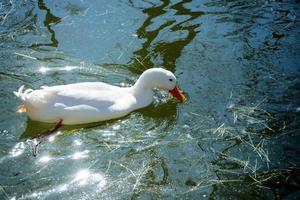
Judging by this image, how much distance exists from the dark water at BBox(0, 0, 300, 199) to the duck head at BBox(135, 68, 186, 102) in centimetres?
21

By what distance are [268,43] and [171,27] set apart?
1.69 m

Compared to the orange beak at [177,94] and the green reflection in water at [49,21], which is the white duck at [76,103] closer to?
the orange beak at [177,94]

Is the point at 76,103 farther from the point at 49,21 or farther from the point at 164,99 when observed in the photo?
the point at 49,21

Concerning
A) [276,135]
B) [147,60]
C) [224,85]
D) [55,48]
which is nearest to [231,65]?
[224,85]

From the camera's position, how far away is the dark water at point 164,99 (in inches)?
204

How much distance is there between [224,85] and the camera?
23.2 feet

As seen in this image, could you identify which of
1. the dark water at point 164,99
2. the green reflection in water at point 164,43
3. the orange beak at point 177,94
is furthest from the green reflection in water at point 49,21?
the orange beak at point 177,94

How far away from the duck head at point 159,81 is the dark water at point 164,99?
0.68ft

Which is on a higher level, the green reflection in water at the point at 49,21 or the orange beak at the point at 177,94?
the green reflection in water at the point at 49,21

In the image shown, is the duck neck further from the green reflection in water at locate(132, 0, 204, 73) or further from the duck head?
the green reflection in water at locate(132, 0, 204, 73)

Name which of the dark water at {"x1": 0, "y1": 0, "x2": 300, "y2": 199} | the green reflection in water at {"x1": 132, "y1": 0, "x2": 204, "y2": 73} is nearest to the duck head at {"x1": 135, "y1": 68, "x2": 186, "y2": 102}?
the dark water at {"x1": 0, "y1": 0, "x2": 300, "y2": 199}

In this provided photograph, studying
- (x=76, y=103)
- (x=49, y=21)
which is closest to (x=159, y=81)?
(x=76, y=103)

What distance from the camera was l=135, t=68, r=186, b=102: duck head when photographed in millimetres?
6648

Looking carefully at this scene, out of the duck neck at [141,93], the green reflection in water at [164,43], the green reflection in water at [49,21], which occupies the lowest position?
the green reflection in water at [164,43]
